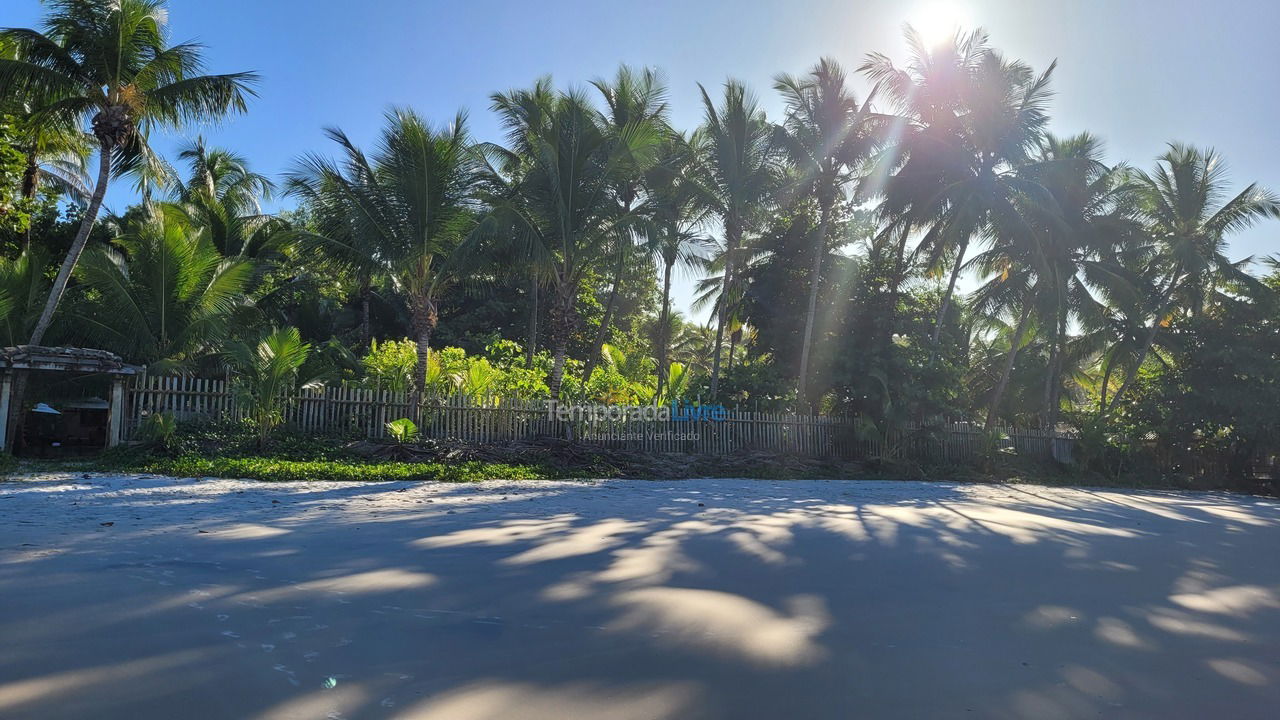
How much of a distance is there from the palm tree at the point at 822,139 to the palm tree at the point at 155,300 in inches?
526

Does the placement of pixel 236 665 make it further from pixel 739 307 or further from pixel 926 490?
pixel 739 307

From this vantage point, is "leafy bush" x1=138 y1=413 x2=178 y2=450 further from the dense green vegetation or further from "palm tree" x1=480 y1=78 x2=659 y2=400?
"palm tree" x1=480 y1=78 x2=659 y2=400

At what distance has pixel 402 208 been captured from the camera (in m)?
13.6

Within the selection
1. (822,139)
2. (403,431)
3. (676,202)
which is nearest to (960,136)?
(822,139)

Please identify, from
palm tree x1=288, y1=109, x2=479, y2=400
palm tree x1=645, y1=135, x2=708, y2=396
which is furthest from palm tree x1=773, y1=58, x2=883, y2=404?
palm tree x1=288, y1=109, x2=479, y2=400

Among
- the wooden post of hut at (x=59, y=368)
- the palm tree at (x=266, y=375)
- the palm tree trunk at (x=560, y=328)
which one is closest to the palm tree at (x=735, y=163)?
the palm tree trunk at (x=560, y=328)

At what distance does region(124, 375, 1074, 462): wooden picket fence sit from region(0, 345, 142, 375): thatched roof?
2.39 feet

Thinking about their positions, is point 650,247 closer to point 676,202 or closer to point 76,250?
point 676,202

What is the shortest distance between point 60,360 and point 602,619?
11185 mm

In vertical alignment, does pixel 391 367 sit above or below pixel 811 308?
below

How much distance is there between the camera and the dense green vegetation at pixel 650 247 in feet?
42.8

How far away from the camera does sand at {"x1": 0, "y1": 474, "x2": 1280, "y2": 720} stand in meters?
2.38

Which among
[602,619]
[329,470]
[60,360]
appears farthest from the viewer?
[60,360]

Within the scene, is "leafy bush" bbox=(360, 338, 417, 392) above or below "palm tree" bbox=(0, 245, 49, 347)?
below
